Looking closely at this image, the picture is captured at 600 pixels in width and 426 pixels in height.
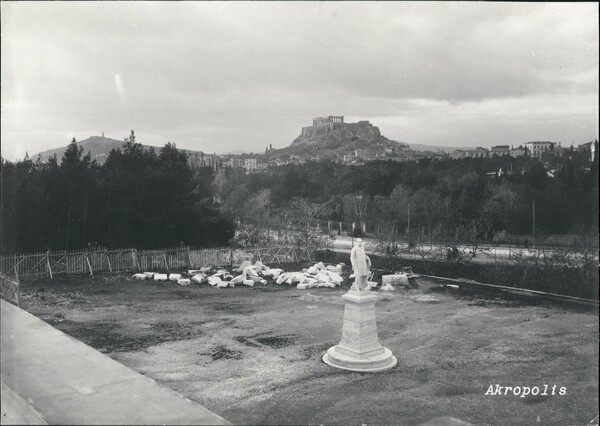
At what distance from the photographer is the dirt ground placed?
996 centimetres

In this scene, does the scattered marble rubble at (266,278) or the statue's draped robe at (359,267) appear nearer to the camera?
the statue's draped robe at (359,267)

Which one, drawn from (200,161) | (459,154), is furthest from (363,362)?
(200,161)

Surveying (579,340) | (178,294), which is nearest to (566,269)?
(579,340)

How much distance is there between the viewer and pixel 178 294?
2084cm

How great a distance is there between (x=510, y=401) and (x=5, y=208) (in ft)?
77.2

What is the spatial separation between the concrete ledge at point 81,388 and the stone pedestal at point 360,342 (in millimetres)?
8837

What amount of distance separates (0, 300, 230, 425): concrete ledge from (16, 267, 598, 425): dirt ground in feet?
17.2

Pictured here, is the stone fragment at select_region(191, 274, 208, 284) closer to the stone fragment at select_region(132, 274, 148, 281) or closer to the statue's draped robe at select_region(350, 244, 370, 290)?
the stone fragment at select_region(132, 274, 148, 281)

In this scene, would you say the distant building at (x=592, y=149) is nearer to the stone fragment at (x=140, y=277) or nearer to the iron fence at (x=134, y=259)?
the iron fence at (x=134, y=259)

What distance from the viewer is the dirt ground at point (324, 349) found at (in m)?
9.96

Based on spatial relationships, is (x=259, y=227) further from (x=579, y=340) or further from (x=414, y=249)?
(x=579, y=340)

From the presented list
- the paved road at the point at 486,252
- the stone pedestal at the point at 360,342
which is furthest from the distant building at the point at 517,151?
the stone pedestal at the point at 360,342

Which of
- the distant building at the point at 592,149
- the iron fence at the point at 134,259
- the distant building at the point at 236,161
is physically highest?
the distant building at the point at 236,161

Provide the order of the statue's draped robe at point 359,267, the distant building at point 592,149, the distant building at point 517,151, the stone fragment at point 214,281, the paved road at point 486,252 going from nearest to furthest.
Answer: the distant building at point 592,149, the statue's draped robe at point 359,267, the stone fragment at point 214,281, the paved road at point 486,252, the distant building at point 517,151
